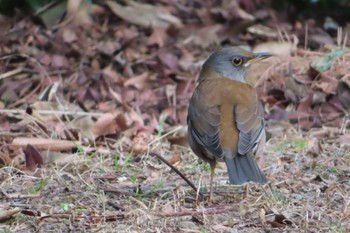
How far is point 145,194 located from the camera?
6.50 m

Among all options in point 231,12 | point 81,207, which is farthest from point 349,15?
point 81,207

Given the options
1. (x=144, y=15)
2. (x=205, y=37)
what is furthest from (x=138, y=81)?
(x=144, y=15)

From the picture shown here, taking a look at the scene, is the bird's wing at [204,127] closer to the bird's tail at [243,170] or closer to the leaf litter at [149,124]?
the bird's tail at [243,170]

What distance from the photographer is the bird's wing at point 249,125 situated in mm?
6359

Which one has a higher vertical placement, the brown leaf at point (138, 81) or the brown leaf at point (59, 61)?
the brown leaf at point (59, 61)

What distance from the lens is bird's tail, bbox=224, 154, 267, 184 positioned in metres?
6.04

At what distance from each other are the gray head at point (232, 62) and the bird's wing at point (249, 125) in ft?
1.91

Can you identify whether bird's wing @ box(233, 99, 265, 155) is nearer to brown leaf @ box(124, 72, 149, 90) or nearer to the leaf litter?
the leaf litter

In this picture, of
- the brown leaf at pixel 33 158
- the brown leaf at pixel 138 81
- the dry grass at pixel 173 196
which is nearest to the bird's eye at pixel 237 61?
the dry grass at pixel 173 196

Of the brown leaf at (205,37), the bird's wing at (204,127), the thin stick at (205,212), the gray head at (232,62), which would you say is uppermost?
the gray head at (232,62)

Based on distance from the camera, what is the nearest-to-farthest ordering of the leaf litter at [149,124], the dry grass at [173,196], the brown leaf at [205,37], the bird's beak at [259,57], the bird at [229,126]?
the dry grass at [173,196]
the leaf litter at [149,124]
the bird at [229,126]
the bird's beak at [259,57]
the brown leaf at [205,37]

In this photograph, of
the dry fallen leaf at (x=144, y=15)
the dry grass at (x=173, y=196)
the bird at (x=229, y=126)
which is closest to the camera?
the dry grass at (x=173, y=196)

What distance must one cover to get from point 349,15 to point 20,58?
432 centimetres

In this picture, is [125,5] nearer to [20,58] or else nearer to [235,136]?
[20,58]
